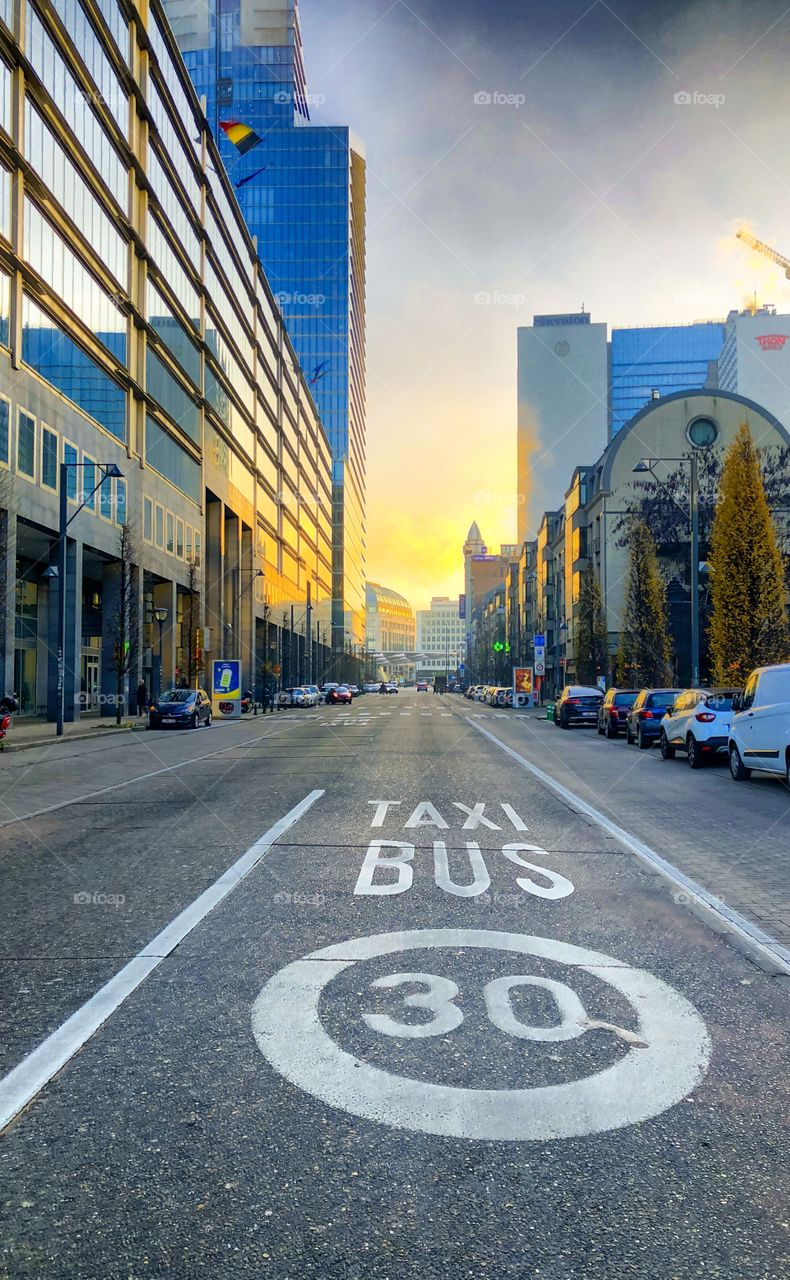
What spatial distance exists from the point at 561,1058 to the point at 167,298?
164 feet

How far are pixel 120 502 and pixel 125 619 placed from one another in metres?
6.30

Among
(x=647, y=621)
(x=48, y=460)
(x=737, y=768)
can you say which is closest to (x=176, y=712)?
(x=48, y=460)

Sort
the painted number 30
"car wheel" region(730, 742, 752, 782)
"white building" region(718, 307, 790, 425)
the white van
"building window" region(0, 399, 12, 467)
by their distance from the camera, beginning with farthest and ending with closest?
1. "white building" region(718, 307, 790, 425)
2. "building window" region(0, 399, 12, 467)
3. "car wheel" region(730, 742, 752, 782)
4. the white van
5. the painted number 30

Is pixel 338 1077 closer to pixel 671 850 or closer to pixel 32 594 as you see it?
pixel 671 850

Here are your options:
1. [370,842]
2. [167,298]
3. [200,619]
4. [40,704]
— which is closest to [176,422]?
[167,298]

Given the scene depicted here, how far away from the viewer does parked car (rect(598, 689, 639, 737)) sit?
30.3 m

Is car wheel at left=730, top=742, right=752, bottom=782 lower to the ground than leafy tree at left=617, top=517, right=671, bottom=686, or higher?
lower

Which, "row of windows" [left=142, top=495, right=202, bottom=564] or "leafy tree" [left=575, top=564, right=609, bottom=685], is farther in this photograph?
"leafy tree" [left=575, top=564, right=609, bottom=685]

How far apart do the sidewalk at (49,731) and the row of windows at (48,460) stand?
7.34m

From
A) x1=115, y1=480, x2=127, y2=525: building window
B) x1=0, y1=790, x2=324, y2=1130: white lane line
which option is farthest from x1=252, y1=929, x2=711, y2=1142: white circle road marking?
x1=115, y1=480, x2=127, y2=525: building window

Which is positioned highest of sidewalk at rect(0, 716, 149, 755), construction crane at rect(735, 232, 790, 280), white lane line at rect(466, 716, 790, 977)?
construction crane at rect(735, 232, 790, 280)

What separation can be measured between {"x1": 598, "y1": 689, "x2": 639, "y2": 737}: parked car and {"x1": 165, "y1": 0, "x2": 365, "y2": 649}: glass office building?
11334 cm

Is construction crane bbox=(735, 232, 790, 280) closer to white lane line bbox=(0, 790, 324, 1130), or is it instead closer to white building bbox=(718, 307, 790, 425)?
white building bbox=(718, 307, 790, 425)

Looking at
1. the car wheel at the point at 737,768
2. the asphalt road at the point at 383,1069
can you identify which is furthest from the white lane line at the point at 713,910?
the car wheel at the point at 737,768
